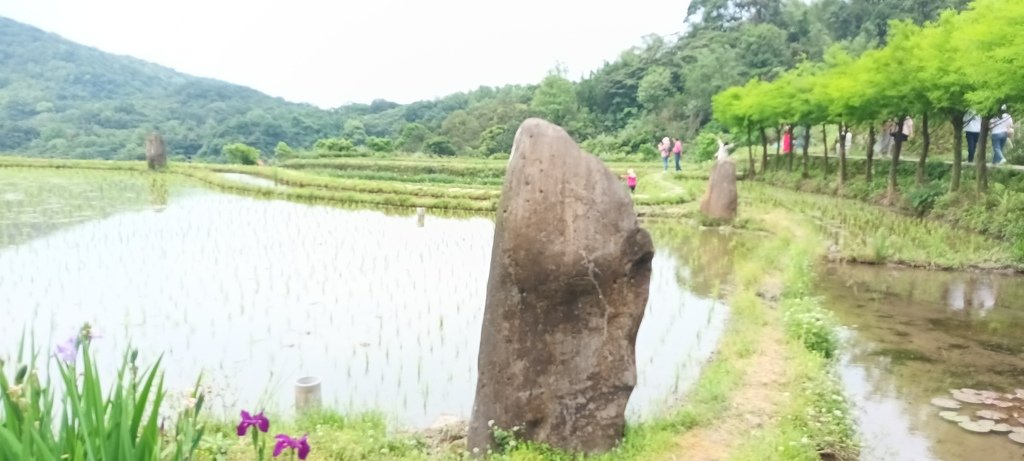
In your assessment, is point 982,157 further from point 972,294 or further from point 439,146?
point 439,146

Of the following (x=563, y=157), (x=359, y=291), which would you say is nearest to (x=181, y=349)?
(x=359, y=291)

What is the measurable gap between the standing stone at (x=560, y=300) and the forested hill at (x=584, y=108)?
34466 millimetres

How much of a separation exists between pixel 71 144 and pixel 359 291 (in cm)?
5147

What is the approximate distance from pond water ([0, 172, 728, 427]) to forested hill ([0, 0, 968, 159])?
90.0ft

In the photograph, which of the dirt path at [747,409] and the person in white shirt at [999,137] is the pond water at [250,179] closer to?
the person in white shirt at [999,137]

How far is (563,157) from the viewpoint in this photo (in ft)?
15.4

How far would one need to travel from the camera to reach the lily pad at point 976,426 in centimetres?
573

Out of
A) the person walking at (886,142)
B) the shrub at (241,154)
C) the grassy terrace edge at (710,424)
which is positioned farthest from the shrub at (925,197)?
the shrub at (241,154)

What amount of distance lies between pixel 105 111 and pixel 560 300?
7042cm

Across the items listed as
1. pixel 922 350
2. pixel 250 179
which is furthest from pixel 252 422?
pixel 250 179

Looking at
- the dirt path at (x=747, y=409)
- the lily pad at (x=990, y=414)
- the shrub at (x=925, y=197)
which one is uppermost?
the shrub at (x=925, y=197)

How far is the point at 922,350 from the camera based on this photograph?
7809 millimetres

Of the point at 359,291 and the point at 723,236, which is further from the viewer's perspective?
the point at 723,236

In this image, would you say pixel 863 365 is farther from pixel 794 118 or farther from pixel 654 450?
pixel 794 118
